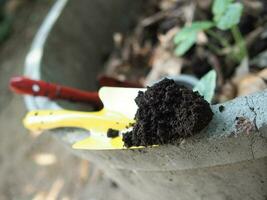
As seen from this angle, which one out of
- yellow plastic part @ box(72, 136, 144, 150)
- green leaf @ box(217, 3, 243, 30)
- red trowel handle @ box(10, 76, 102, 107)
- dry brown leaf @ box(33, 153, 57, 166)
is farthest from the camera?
dry brown leaf @ box(33, 153, 57, 166)

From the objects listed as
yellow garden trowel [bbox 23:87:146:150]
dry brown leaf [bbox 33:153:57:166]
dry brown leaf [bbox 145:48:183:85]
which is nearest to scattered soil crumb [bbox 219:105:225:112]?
yellow garden trowel [bbox 23:87:146:150]

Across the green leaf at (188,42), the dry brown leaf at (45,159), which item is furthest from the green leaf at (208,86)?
the dry brown leaf at (45,159)

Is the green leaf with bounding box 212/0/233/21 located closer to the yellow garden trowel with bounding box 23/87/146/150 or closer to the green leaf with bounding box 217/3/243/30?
the green leaf with bounding box 217/3/243/30

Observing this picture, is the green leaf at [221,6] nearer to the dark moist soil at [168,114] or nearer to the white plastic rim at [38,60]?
the dark moist soil at [168,114]

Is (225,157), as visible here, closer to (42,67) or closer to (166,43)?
(42,67)

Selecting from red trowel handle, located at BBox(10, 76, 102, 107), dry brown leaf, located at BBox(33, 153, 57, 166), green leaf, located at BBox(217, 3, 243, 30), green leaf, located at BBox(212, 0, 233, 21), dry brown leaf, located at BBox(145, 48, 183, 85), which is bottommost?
red trowel handle, located at BBox(10, 76, 102, 107)

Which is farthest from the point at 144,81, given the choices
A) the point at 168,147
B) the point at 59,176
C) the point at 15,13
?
the point at 15,13
